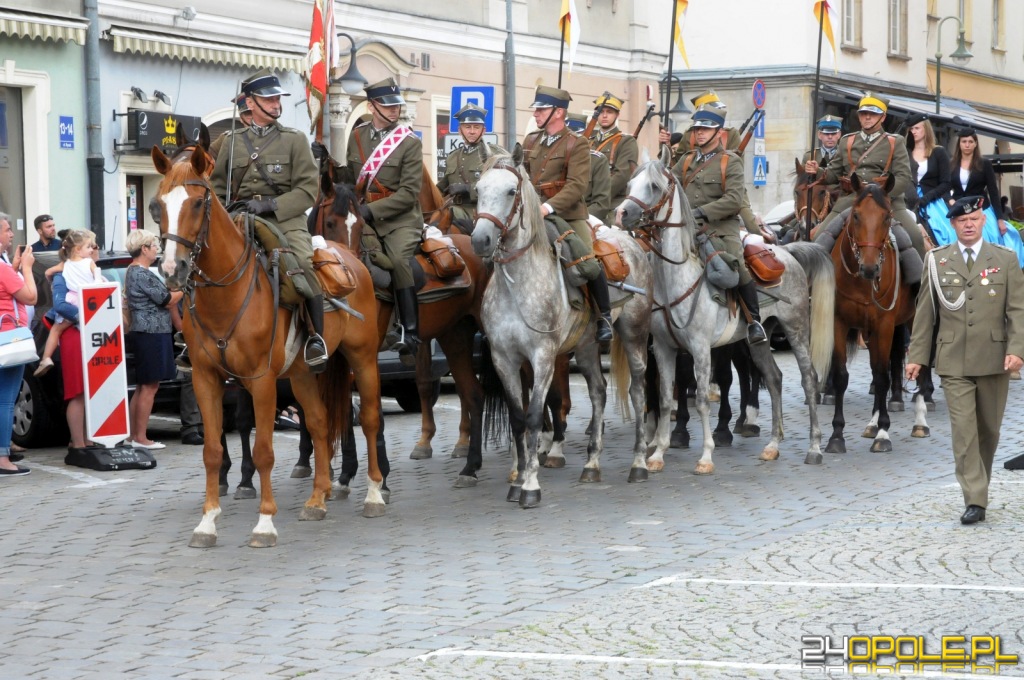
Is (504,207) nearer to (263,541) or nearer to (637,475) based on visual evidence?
(637,475)

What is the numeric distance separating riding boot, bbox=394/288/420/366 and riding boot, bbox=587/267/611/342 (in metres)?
1.35

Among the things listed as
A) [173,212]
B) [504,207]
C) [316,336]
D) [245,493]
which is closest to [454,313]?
[504,207]

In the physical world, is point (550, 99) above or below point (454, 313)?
above

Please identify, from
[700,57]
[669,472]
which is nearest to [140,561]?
[669,472]

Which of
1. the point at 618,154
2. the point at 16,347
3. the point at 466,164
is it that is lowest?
the point at 16,347

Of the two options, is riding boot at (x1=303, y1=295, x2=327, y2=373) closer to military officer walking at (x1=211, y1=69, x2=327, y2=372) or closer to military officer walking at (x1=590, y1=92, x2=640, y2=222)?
military officer walking at (x1=211, y1=69, x2=327, y2=372)

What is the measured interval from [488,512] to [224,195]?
9.30 ft

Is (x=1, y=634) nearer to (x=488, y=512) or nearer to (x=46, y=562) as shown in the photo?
Result: (x=46, y=562)

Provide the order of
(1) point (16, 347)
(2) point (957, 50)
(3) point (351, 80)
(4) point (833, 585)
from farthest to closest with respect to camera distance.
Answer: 1. (2) point (957, 50)
2. (3) point (351, 80)
3. (1) point (16, 347)
4. (4) point (833, 585)

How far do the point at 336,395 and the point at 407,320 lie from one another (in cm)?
88

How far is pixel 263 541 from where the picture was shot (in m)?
10.0

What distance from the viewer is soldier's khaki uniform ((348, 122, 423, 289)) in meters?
12.1

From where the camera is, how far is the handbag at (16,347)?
44.4 feet

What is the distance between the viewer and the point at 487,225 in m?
11.1
